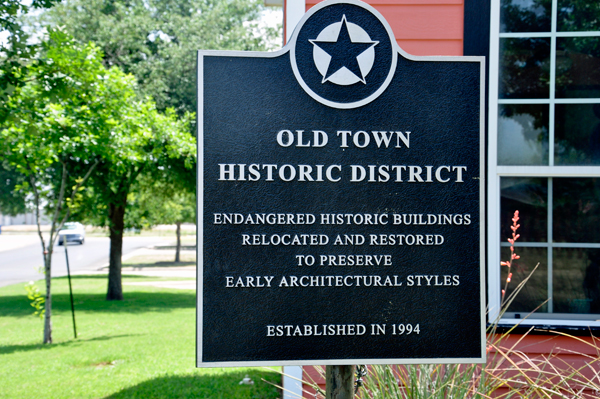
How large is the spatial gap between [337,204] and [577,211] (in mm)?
2327

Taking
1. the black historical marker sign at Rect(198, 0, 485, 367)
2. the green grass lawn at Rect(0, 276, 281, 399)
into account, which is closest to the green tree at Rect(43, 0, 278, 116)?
the green grass lawn at Rect(0, 276, 281, 399)

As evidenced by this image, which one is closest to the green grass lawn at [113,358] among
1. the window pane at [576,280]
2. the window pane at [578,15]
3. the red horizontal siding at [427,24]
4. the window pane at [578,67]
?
the window pane at [576,280]

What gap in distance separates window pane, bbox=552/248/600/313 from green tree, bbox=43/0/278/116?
40.1 feet

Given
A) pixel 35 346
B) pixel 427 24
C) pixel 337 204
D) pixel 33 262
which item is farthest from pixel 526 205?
pixel 33 262

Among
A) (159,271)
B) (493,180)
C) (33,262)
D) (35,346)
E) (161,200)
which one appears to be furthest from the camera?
(33,262)

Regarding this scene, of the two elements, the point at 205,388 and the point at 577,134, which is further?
the point at 205,388

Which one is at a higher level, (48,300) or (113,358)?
(48,300)

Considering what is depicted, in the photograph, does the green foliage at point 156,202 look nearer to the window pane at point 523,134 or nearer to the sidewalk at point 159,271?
the sidewalk at point 159,271

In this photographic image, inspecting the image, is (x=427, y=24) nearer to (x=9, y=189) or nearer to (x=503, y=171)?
(x=503, y=171)

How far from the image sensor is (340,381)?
2.43 metres

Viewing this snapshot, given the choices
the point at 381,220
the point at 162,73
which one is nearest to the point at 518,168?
the point at 381,220

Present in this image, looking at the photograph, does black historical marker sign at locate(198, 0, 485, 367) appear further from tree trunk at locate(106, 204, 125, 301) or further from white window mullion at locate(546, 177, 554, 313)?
tree trunk at locate(106, 204, 125, 301)

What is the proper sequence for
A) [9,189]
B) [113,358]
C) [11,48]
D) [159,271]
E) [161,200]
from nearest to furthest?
[11,48], [113,358], [9,189], [161,200], [159,271]

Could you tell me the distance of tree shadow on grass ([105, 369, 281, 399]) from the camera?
16.1ft
